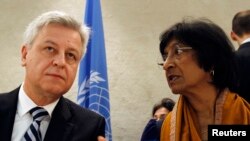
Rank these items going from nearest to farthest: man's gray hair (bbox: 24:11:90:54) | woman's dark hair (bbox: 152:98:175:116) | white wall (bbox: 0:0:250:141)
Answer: man's gray hair (bbox: 24:11:90:54)
woman's dark hair (bbox: 152:98:175:116)
white wall (bbox: 0:0:250:141)

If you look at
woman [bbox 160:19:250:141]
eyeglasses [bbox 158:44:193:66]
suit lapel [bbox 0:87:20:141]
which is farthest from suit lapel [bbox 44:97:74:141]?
eyeglasses [bbox 158:44:193:66]

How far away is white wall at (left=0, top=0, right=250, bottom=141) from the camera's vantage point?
386cm

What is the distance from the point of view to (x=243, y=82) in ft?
6.71

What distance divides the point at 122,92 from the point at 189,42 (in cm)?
225

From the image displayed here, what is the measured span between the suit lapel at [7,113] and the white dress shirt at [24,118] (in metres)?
0.02

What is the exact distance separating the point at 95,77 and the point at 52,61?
1828 mm

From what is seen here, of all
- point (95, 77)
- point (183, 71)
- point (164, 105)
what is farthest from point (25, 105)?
point (164, 105)

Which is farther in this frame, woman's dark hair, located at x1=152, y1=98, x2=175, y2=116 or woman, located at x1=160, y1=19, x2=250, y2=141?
woman's dark hair, located at x1=152, y1=98, x2=175, y2=116

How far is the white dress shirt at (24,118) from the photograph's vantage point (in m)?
1.50

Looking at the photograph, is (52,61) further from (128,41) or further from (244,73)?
(128,41)

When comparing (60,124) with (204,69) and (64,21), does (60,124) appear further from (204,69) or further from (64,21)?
(204,69)

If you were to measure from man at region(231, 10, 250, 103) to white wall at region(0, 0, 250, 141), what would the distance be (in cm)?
149

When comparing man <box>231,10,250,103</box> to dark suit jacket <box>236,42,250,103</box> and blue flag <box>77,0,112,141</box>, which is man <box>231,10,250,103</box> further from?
blue flag <box>77,0,112,141</box>

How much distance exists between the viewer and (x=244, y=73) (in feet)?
6.79
